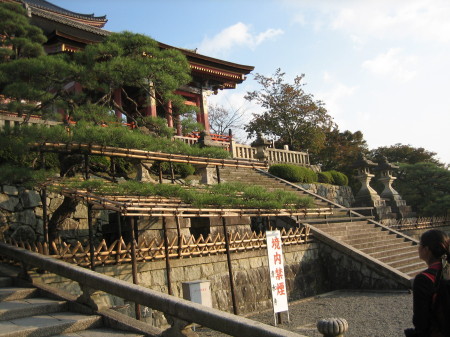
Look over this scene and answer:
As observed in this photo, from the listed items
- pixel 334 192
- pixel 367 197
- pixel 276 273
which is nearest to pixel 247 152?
pixel 334 192

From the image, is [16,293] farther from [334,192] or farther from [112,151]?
[334,192]

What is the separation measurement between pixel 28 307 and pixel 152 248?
10.8ft

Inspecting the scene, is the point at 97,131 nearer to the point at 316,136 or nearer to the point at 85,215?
the point at 85,215

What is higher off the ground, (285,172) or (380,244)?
(285,172)

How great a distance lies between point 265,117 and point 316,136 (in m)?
3.73

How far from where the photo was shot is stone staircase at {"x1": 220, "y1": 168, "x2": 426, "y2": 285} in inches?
480

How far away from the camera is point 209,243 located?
9.54m

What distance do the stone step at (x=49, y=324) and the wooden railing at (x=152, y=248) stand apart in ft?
6.45

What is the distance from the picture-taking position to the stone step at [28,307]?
4.99m

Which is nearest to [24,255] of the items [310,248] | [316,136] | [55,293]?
[55,293]

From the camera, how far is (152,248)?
27.3 feet

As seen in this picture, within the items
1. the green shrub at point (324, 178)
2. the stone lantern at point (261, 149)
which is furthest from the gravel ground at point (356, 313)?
the green shrub at point (324, 178)

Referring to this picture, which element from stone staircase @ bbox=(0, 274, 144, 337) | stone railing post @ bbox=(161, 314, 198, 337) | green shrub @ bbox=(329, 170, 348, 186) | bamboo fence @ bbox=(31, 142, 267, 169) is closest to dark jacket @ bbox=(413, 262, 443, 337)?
stone railing post @ bbox=(161, 314, 198, 337)

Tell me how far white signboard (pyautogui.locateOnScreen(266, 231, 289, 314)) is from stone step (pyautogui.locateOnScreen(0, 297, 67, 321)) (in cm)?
396
